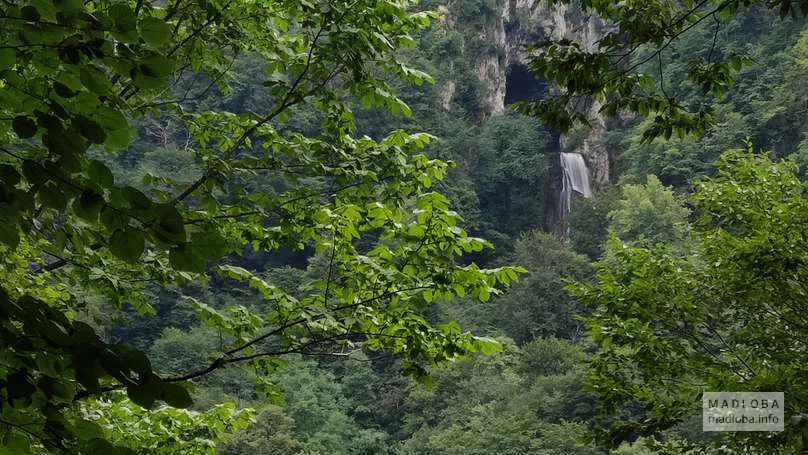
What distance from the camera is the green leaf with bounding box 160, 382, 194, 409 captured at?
121 centimetres

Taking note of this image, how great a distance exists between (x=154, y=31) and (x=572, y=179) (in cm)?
4094

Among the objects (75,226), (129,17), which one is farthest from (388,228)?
(129,17)

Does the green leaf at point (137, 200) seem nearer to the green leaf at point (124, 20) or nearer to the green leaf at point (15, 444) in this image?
the green leaf at point (124, 20)

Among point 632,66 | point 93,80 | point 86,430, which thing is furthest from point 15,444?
point 632,66

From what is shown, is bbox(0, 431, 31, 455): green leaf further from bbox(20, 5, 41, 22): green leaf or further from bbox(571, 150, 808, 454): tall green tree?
bbox(571, 150, 808, 454): tall green tree

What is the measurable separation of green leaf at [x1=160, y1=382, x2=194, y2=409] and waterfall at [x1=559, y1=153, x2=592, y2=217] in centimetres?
4020

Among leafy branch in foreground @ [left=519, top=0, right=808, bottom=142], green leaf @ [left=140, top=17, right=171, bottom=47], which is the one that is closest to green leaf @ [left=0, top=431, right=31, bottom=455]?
green leaf @ [left=140, top=17, right=171, bottom=47]

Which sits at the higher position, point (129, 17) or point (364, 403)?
point (129, 17)

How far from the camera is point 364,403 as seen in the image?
29656 mm

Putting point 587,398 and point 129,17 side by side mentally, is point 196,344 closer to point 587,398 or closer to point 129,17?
point 587,398

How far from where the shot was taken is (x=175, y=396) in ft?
3.99

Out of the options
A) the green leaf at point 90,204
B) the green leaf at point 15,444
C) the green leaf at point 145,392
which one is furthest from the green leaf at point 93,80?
the green leaf at point 15,444

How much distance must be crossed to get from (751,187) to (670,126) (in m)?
4.52

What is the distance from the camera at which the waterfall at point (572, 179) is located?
40781 millimetres
